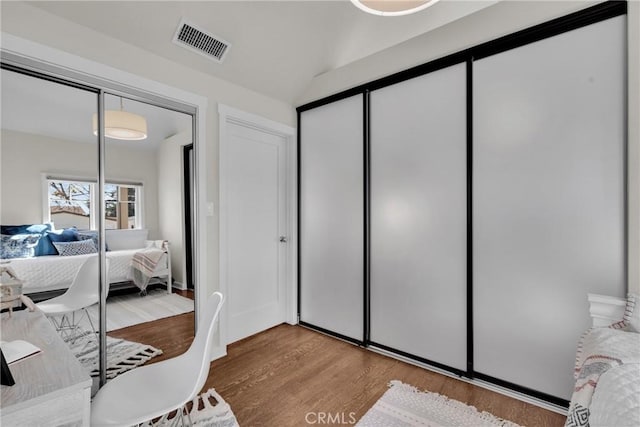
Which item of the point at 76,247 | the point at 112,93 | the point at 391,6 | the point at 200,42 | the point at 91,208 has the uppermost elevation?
the point at 200,42

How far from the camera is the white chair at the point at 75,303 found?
5.77 ft

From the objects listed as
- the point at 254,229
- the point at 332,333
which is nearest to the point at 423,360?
the point at 332,333

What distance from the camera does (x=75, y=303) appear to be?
1.88 meters

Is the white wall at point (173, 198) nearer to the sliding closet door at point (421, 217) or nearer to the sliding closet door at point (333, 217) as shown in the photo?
the sliding closet door at point (333, 217)

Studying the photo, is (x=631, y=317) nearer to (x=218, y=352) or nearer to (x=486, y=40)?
(x=486, y=40)

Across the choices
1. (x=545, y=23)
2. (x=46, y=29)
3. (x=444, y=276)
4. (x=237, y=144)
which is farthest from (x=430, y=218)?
(x=46, y=29)

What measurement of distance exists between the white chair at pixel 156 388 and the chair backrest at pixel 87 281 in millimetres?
702

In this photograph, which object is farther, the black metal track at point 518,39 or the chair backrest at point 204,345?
the black metal track at point 518,39

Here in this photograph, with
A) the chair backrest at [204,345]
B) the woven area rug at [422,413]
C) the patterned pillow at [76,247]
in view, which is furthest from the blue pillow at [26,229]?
the woven area rug at [422,413]

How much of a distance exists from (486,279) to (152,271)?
2407 mm

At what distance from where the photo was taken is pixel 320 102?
10.2 feet

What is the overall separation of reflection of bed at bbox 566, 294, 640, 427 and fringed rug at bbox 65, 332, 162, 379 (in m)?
2.43

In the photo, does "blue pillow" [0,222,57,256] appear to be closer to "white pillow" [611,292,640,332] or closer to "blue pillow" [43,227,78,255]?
"blue pillow" [43,227,78,255]

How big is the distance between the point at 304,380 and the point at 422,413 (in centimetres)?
83
